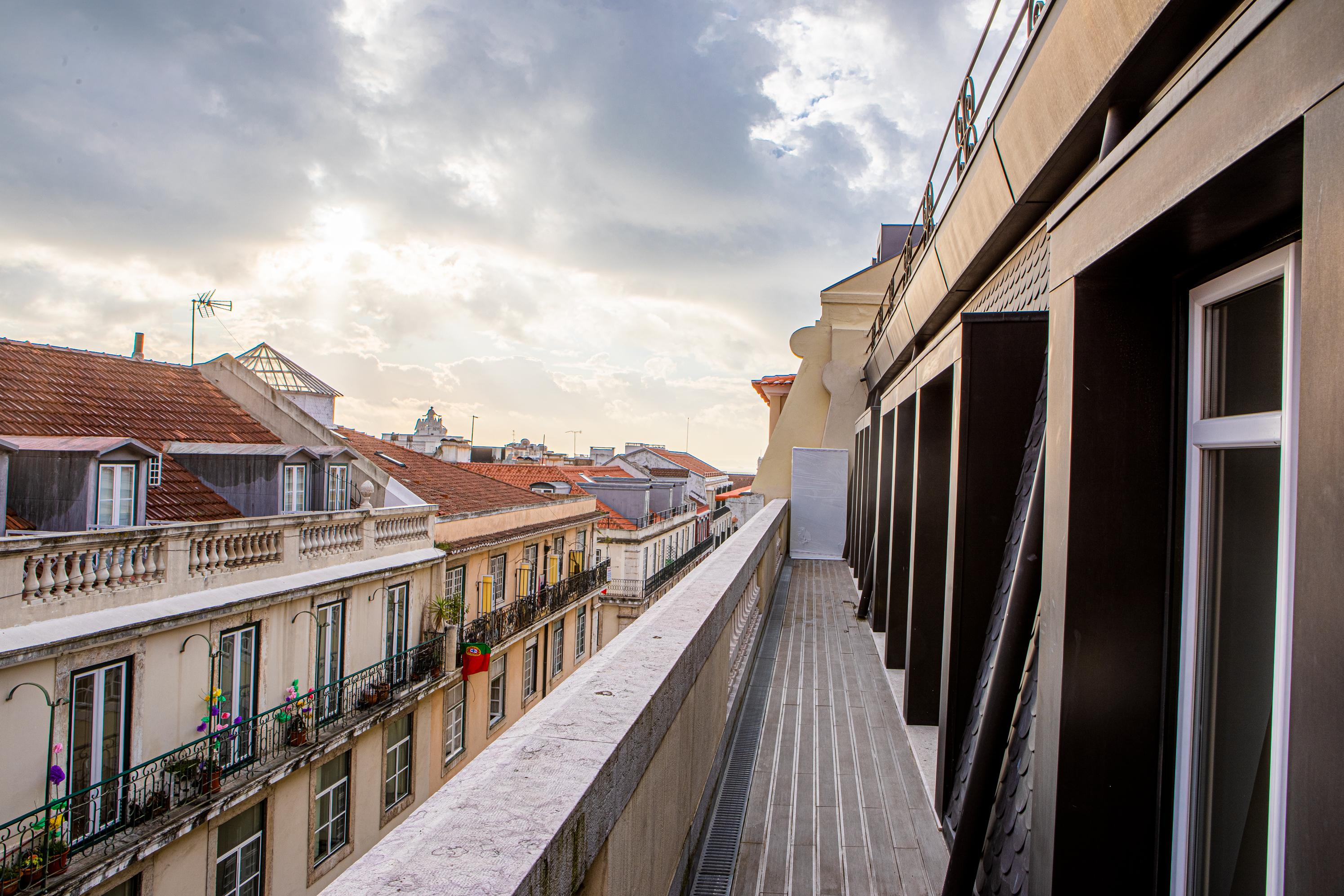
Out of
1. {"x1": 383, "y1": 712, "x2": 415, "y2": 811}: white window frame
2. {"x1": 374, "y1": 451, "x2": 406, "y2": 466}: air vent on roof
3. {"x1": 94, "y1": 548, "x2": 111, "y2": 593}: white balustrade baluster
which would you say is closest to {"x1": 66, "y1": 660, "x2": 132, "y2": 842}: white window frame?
{"x1": 94, "y1": 548, "x2": 111, "y2": 593}: white balustrade baluster

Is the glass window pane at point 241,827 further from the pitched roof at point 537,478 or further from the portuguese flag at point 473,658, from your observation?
the pitched roof at point 537,478

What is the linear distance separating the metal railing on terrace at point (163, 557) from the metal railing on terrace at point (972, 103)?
972 centimetres

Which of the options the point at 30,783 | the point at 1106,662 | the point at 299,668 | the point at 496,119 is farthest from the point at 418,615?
the point at 1106,662

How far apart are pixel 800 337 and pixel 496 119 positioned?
8.31 meters

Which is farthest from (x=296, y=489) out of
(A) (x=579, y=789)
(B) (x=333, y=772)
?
(A) (x=579, y=789)

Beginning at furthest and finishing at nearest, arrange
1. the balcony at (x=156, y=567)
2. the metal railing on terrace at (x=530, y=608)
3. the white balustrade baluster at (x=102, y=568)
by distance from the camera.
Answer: the metal railing on terrace at (x=530, y=608) → the white balustrade baluster at (x=102, y=568) → the balcony at (x=156, y=567)

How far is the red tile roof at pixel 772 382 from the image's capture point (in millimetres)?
23688

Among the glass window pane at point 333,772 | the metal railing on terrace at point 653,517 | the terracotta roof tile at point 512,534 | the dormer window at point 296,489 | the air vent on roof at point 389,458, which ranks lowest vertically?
the glass window pane at point 333,772

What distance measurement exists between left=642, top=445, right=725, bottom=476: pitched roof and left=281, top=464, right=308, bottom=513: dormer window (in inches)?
1817

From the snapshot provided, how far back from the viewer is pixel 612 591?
30344mm

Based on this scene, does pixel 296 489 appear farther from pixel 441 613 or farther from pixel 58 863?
pixel 58 863

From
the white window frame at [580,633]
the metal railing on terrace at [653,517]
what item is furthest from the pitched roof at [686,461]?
the white window frame at [580,633]

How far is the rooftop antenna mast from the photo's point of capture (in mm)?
19875

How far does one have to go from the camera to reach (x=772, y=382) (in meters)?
23.8
